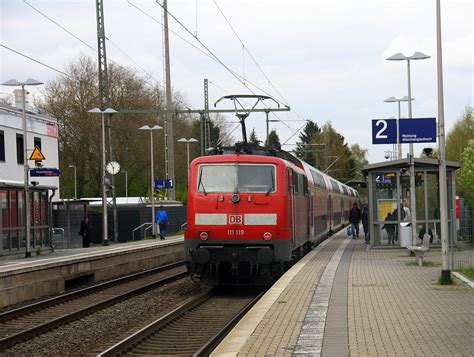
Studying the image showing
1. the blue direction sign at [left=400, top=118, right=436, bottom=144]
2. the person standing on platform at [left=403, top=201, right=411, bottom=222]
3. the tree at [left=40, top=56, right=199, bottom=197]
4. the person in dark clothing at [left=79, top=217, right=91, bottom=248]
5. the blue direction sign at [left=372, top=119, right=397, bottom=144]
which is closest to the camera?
the blue direction sign at [left=400, top=118, right=436, bottom=144]

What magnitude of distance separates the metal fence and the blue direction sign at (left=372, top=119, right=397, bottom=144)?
124 inches

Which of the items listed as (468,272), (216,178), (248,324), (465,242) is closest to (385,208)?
(465,242)

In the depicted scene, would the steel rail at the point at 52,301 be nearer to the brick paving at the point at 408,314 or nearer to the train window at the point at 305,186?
the train window at the point at 305,186

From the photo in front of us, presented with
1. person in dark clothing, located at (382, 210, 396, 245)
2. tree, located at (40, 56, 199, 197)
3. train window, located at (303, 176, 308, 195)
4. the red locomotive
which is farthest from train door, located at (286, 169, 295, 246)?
tree, located at (40, 56, 199, 197)

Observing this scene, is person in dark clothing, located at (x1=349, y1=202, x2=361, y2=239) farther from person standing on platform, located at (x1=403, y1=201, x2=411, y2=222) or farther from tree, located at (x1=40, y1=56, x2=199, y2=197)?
tree, located at (x1=40, y1=56, x2=199, y2=197)

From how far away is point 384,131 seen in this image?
78.4ft

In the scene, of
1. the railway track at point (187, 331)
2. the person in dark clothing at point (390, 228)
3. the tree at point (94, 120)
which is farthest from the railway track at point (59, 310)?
the tree at point (94, 120)

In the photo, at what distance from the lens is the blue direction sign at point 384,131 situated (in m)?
23.8

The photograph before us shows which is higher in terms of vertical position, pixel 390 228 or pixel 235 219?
pixel 235 219

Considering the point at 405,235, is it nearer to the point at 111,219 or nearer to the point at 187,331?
the point at 187,331

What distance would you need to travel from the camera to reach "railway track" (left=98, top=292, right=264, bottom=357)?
10896 mm

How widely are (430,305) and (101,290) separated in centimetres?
987

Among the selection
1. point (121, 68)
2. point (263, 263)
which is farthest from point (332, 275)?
point (121, 68)

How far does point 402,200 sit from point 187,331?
1470 cm
